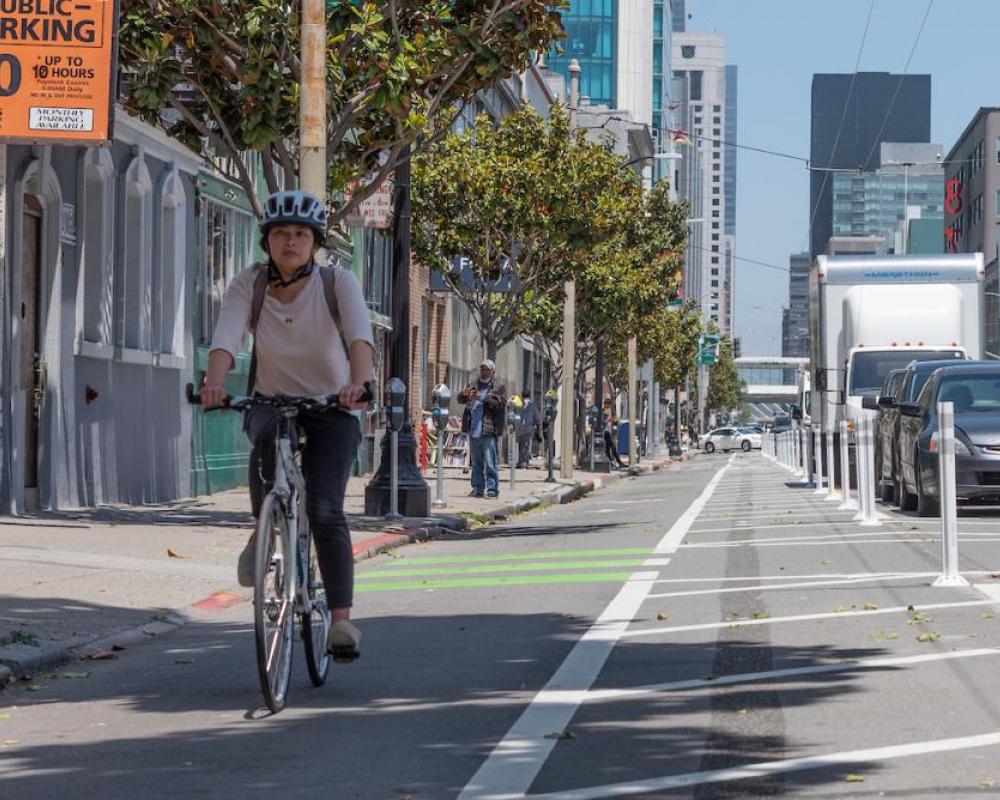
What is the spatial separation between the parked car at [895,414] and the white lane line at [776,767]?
55.0 ft

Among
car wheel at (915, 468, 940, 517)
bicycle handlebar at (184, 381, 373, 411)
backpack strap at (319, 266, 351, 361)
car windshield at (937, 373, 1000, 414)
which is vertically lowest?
car wheel at (915, 468, 940, 517)

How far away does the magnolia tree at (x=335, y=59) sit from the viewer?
18.4 meters

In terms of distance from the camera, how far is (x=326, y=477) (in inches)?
313

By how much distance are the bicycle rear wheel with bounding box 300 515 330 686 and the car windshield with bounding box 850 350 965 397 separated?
74.8ft

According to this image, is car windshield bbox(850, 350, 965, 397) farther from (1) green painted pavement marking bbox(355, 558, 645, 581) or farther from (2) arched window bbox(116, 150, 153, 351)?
(1) green painted pavement marking bbox(355, 558, 645, 581)

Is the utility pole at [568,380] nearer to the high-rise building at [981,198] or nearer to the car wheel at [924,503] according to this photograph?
the car wheel at [924,503]

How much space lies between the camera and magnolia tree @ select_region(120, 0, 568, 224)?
18.4 meters

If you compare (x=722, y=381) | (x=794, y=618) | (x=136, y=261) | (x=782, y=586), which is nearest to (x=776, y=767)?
(x=794, y=618)

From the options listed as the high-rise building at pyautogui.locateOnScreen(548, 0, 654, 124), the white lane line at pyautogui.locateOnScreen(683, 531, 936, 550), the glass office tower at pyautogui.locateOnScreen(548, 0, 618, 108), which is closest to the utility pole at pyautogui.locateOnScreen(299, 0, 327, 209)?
the white lane line at pyautogui.locateOnScreen(683, 531, 936, 550)

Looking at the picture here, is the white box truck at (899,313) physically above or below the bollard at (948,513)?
above

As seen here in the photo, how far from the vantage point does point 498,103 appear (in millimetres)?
61656

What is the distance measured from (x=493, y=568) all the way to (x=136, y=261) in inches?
353

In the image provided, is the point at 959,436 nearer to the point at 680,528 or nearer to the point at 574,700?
the point at 680,528

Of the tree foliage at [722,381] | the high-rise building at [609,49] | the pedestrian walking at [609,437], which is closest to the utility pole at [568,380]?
the pedestrian walking at [609,437]
